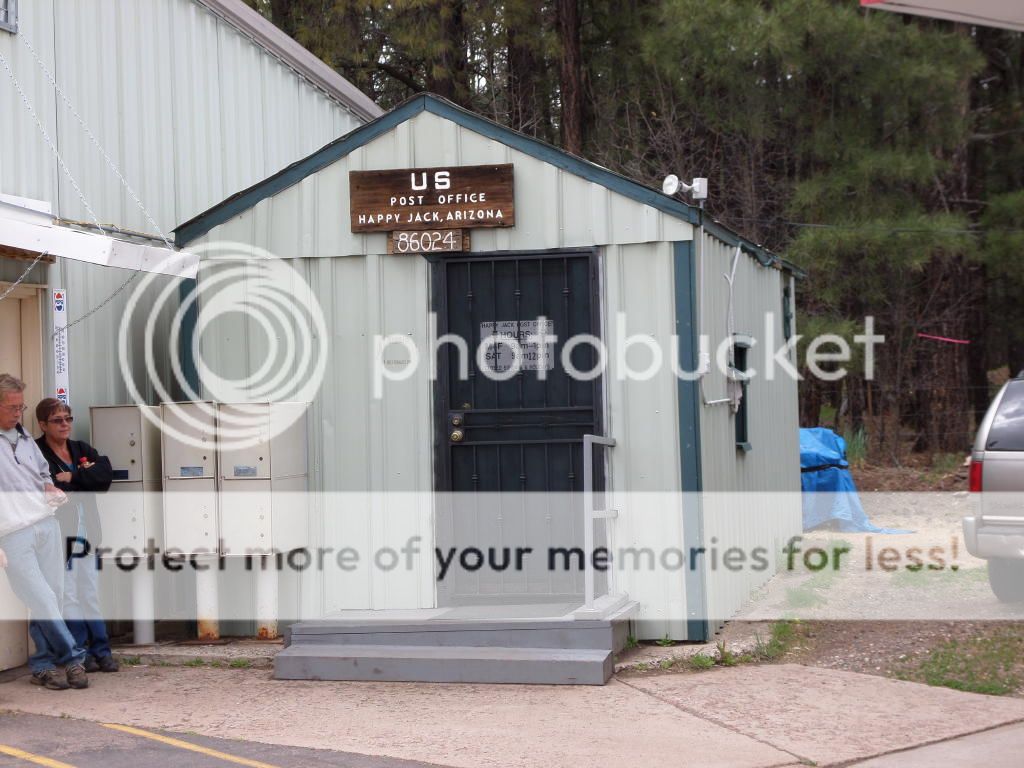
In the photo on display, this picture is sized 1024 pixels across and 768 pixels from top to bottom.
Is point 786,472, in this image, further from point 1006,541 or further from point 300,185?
point 300,185

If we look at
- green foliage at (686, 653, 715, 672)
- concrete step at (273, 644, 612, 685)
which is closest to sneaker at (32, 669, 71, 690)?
concrete step at (273, 644, 612, 685)

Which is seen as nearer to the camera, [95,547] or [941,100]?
[95,547]

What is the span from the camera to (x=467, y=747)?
629 cm

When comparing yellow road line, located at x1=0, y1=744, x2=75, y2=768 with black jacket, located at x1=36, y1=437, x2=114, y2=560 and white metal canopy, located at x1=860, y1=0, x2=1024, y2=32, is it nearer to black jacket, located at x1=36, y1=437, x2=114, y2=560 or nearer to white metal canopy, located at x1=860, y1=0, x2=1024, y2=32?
black jacket, located at x1=36, y1=437, x2=114, y2=560

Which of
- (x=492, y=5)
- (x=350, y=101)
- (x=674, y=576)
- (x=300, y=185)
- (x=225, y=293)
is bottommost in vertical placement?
(x=674, y=576)

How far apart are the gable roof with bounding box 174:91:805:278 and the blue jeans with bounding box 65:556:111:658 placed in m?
2.41

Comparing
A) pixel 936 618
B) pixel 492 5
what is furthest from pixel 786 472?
pixel 492 5

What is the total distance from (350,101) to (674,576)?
6537mm

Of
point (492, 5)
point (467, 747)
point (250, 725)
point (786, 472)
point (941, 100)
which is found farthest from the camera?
point (492, 5)

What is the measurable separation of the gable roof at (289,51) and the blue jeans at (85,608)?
14.2 feet

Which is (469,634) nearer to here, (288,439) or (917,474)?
(288,439)

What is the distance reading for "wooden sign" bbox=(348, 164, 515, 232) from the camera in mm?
8602

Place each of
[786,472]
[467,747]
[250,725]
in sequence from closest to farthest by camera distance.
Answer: [467,747]
[250,725]
[786,472]

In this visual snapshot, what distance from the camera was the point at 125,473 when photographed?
8688 millimetres
